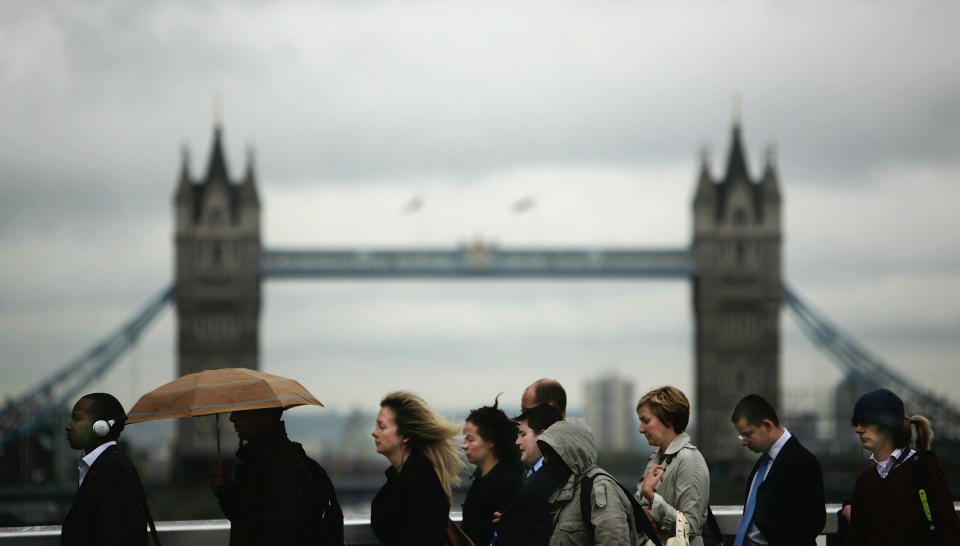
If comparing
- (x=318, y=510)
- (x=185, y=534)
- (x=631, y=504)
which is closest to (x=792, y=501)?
(x=631, y=504)

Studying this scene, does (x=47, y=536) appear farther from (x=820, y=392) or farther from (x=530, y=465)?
(x=820, y=392)

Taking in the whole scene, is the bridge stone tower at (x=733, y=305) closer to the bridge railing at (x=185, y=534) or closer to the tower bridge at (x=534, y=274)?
the tower bridge at (x=534, y=274)

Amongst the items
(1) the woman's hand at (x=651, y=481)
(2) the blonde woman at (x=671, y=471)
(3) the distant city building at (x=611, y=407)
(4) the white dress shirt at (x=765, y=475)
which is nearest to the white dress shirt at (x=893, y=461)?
(4) the white dress shirt at (x=765, y=475)

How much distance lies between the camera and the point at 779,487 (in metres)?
3.93

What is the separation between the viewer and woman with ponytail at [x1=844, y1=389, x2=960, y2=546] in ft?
12.0

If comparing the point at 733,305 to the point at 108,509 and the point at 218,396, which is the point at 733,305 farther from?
the point at 108,509

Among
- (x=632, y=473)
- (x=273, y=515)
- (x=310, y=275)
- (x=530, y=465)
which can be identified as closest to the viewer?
(x=273, y=515)

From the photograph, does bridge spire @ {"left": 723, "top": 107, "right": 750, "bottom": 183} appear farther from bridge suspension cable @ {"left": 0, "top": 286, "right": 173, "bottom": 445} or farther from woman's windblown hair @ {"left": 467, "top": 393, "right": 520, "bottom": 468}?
woman's windblown hair @ {"left": 467, "top": 393, "right": 520, "bottom": 468}

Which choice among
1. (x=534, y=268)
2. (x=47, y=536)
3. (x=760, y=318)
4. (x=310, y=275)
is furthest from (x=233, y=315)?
(x=47, y=536)

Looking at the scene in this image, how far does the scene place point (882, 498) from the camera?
3.73 meters

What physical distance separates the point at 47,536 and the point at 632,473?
139 ft

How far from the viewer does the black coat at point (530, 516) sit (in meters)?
3.57

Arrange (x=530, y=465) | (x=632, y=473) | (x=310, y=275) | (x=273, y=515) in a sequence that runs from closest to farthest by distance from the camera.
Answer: (x=273, y=515), (x=530, y=465), (x=632, y=473), (x=310, y=275)

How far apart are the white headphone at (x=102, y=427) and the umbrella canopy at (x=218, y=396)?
0.14m
